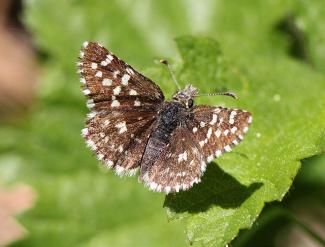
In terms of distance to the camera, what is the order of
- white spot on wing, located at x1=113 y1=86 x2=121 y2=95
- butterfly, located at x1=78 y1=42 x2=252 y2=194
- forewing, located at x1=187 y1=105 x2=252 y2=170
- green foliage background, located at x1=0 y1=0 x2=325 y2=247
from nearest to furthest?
forewing, located at x1=187 y1=105 x2=252 y2=170, butterfly, located at x1=78 y1=42 x2=252 y2=194, white spot on wing, located at x1=113 y1=86 x2=121 y2=95, green foliage background, located at x1=0 y1=0 x2=325 y2=247

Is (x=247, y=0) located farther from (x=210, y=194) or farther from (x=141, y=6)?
(x=210, y=194)

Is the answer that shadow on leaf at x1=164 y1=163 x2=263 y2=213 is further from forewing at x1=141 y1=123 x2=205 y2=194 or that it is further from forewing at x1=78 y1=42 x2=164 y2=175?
forewing at x1=78 y1=42 x2=164 y2=175

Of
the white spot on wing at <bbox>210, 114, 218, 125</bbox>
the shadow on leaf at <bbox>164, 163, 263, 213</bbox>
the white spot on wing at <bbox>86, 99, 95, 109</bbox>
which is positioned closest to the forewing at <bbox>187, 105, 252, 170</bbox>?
the white spot on wing at <bbox>210, 114, 218, 125</bbox>

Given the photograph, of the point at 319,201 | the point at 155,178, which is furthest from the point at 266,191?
the point at 319,201

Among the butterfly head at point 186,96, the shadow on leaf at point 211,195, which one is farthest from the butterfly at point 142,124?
the shadow on leaf at point 211,195

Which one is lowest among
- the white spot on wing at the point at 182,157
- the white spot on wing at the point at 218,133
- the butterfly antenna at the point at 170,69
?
the white spot on wing at the point at 218,133

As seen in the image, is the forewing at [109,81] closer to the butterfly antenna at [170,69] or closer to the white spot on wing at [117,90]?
the white spot on wing at [117,90]
